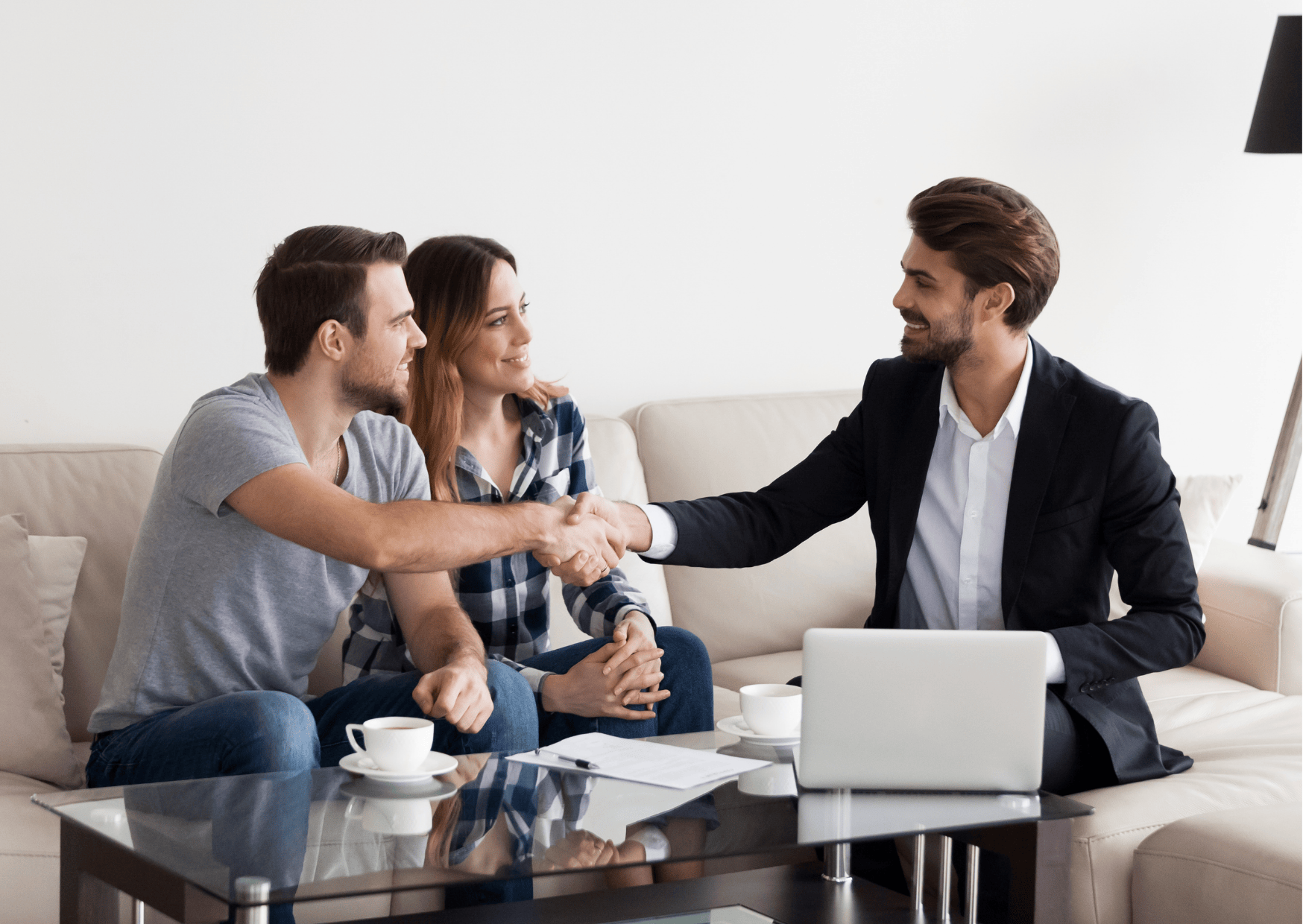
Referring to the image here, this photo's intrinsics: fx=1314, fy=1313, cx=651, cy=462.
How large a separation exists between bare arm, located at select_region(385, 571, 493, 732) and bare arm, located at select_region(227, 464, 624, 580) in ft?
0.41

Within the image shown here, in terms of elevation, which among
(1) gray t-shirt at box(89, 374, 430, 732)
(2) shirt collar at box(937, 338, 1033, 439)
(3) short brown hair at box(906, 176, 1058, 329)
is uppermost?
(3) short brown hair at box(906, 176, 1058, 329)

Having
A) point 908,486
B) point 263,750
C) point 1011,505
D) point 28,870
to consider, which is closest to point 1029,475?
point 1011,505

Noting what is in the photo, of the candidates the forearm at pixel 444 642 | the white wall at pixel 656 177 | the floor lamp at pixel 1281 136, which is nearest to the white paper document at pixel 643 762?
the forearm at pixel 444 642

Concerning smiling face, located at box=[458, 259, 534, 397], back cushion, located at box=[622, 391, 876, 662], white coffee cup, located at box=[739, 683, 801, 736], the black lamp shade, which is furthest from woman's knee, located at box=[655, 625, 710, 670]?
the black lamp shade

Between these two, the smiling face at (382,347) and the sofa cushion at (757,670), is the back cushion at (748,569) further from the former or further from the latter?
the smiling face at (382,347)

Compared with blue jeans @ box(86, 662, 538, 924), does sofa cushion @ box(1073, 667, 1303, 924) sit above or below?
below

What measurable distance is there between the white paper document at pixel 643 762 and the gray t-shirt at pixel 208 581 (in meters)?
0.42

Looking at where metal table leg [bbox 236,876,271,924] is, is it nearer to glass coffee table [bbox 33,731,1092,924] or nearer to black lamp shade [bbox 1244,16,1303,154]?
glass coffee table [bbox 33,731,1092,924]

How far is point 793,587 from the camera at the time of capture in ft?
8.60

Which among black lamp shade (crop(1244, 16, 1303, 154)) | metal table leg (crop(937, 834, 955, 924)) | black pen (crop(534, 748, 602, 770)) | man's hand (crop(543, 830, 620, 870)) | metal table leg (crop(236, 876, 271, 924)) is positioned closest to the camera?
metal table leg (crop(236, 876, 271, 924))

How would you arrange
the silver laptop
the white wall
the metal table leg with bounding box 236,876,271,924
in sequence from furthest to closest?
the white wall
the silver laptop
the metal table leg with bounding box 236,876,271,924

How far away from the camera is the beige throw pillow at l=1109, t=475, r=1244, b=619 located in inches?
105

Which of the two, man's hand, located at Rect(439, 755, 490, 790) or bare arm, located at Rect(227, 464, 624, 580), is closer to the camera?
man's hand, located at Rect(439, 755, 490, 790)

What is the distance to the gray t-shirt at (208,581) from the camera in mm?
1648
